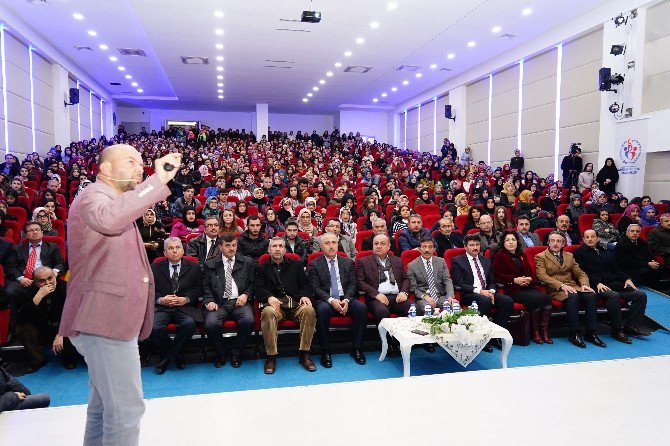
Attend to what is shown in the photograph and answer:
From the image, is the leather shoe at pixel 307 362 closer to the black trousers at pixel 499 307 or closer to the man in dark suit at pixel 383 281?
the man in dark suit at pixel 383 281

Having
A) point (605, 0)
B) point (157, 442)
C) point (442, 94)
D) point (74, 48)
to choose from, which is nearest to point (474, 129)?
point (442, 94)

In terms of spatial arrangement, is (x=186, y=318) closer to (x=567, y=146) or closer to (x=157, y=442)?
(x=157, y=442)

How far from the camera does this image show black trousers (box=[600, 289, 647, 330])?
448cm

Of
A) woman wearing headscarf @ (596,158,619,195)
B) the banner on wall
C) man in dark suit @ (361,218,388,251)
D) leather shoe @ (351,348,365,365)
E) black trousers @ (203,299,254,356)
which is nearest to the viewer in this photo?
black trousers @ (203,299,254,356)

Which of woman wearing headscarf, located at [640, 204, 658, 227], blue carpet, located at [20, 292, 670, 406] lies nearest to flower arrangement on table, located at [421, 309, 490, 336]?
blue carpet, located at [20, 292, 670, 406]

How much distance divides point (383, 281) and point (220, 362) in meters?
1.69

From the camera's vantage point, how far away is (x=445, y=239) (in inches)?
220

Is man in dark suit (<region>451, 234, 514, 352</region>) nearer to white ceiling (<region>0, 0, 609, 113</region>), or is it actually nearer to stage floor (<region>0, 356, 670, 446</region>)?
stage floor (<region>0, 356, 670, 446</region>)

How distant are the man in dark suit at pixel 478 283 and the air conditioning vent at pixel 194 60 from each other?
10.5 m

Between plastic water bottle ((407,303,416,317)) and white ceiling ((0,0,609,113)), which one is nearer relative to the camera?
plastic water bottle ((407,303,416,317))

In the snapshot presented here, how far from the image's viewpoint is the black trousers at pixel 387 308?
4074 mm

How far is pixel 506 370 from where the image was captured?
2.57m

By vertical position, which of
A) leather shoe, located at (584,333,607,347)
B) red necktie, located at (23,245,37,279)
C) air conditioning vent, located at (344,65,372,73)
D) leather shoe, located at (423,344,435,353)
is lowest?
leather shoe, located at (423,344,435,353)

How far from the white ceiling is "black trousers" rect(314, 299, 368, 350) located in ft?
21.2
